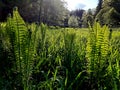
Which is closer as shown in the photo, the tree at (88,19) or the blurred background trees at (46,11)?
the tree at (88,19)

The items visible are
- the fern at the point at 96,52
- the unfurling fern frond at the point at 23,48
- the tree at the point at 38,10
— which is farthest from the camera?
the tree at the point at 38,10

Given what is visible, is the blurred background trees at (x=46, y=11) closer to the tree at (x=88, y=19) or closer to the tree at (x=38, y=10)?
the tree at (x=38, y=10)

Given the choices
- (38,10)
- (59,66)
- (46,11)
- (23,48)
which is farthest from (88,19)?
(46,11)

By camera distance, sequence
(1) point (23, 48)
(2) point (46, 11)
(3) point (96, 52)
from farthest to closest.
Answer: (2) point (46, 11) < (3) point (96, 52) < (1) point (23, 48)

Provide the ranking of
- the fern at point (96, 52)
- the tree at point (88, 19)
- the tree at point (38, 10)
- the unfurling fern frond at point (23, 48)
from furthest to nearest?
1. the tree at point (38, 10)
2. the tree at point (88, 19)
3. the fern at point (96, 52)
4. the unfurling fern frond at point (23, 48)

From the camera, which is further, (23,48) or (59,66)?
(59,66)

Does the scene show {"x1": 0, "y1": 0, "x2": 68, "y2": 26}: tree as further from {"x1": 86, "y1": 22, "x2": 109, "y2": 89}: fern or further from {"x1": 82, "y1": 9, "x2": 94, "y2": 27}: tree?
{"x1": 86, "y1": 22, "x2": 109, "y2": 89}: fern

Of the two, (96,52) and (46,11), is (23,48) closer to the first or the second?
(96,52)

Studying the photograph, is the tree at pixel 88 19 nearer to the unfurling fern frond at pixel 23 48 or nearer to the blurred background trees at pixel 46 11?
the unfurling fern frond at pixel 23 48

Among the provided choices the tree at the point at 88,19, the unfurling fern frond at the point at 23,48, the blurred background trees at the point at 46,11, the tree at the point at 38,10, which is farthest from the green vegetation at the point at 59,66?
the tree at the point at 38,10

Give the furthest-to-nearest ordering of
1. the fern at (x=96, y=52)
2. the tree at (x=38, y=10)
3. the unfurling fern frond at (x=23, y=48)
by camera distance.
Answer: the tree at (x=38, y=10) < the fern at (x=96, y=52) < the unfurling fern frond at (x=23, y=48)

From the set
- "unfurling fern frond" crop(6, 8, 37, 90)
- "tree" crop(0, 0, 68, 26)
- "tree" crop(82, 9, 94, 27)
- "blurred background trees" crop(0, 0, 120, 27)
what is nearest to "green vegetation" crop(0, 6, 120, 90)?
"unfurling fern frond" crop(6, 8, 37, 90)

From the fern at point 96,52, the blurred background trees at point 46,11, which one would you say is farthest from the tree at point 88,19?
the blurred background trees at point 46,11

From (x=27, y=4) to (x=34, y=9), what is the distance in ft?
24.7
